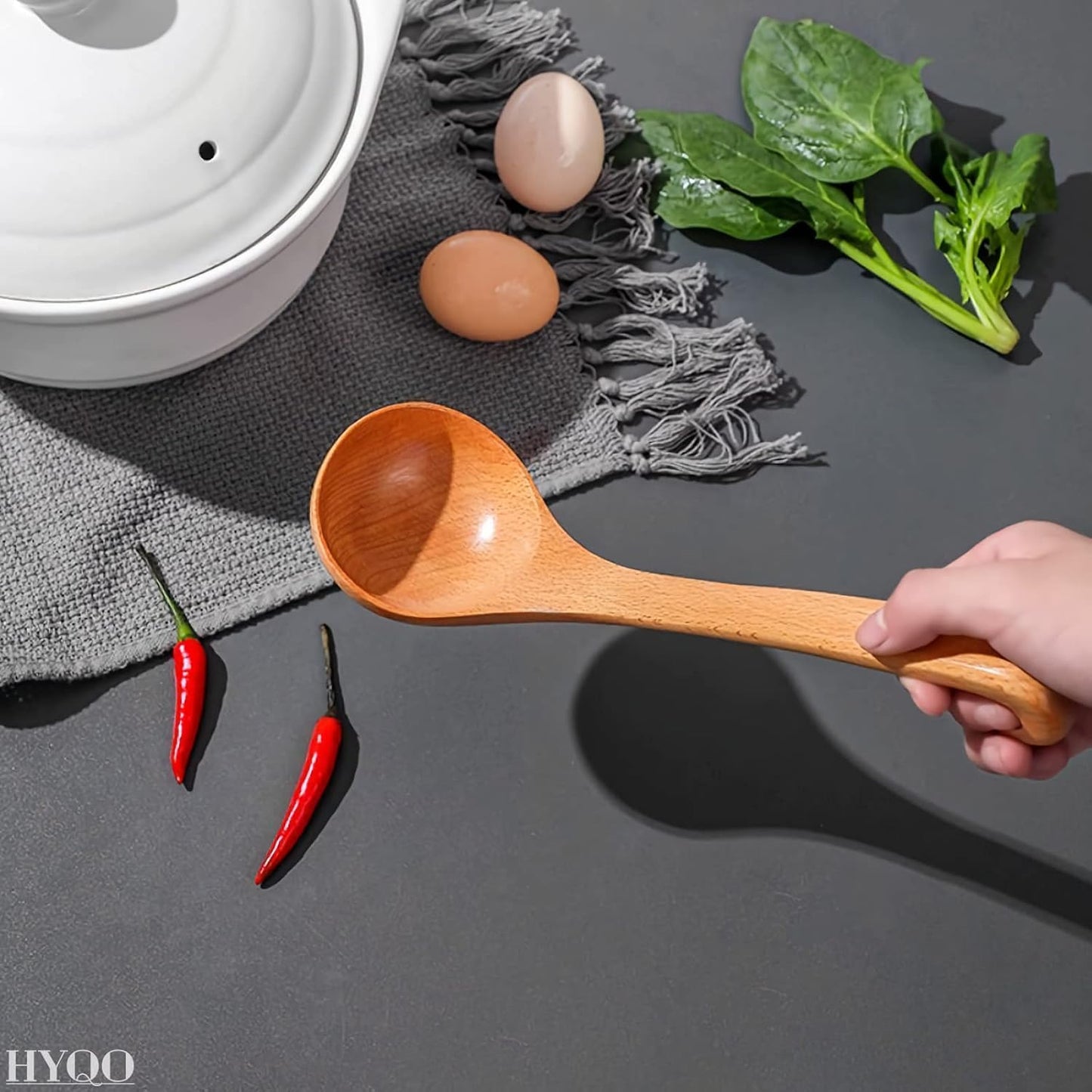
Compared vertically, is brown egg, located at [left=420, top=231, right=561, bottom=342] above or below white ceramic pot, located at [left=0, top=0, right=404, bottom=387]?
below

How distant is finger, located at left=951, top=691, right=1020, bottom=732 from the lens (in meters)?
0.77

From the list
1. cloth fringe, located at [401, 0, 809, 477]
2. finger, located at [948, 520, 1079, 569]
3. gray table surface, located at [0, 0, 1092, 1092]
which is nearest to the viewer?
finger, located at [948, 520, 1079, 569]

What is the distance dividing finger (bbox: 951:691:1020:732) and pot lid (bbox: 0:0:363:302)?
1.77 feet

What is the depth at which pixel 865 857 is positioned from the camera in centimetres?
93

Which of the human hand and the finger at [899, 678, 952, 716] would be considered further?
the finger at [899, 678, 952, 716]

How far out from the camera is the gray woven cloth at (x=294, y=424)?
3.03 feet

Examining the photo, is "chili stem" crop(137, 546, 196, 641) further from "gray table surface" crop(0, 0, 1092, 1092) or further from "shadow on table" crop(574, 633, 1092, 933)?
"shadow on table" crop(574, 633, 1092, 933)

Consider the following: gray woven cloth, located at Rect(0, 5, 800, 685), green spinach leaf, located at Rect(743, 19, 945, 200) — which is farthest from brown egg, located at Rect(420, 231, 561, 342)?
green spinach leaf, located at Rect(743, 19, 945, 200)

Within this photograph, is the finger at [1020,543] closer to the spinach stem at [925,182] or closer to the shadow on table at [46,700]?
the spinach stem at [925,182]

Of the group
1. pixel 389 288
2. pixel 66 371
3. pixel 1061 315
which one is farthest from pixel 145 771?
pixel 1061 315

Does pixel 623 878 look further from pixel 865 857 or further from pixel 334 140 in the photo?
pixel 334 140

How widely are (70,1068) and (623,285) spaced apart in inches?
28.8

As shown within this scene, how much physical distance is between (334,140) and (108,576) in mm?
375

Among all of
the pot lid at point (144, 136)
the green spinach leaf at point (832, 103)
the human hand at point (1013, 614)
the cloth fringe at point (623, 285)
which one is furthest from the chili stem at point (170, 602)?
the green spinach leaf at point (832, 103)
